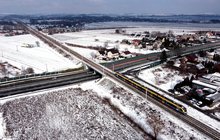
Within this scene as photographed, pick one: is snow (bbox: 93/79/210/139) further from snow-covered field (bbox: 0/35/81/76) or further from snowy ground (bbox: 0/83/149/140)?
snow-covered field (bbox: 0/35/81/76)

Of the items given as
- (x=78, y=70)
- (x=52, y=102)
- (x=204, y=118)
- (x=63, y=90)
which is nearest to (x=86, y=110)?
(x=52, y=102)

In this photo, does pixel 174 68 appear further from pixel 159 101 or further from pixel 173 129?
pixel 173 129

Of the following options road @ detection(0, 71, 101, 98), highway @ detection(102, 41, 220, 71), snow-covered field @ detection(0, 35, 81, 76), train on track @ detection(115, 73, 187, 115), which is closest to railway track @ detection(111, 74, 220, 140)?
train on track @ detection(115, 73, 187, 115)

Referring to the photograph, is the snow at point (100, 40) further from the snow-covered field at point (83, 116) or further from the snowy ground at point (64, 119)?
the snowy ground at point (64, 119)

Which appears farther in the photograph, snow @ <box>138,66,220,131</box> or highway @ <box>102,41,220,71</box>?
highway @ <box>102,41,220,71</box>

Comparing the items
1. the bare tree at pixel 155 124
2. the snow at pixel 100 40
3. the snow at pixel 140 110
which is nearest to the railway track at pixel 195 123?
the snow at pixel 140 110

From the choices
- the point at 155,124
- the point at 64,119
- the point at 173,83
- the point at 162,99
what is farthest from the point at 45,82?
the point at 173,83
